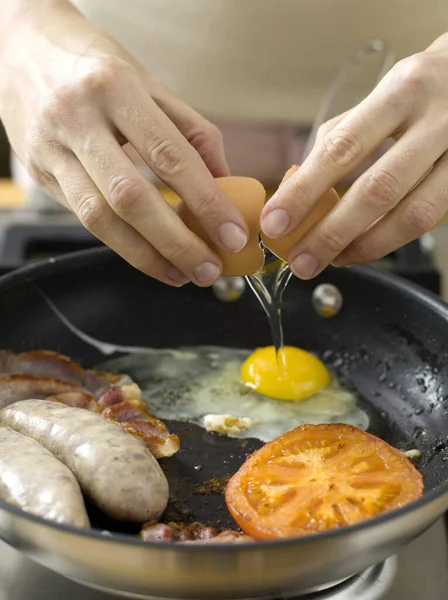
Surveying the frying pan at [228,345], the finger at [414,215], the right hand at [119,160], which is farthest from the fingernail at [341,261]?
the frying pan at [228,345]

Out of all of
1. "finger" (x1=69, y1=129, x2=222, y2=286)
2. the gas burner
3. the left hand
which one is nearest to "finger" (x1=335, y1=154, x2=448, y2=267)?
the left hand

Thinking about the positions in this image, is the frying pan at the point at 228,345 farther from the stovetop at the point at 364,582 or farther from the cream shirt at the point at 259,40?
the cream shirt at the point at 259,40

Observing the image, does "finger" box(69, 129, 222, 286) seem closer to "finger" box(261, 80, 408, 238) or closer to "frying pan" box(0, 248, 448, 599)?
"finger" box(261, 80, 408, 238)

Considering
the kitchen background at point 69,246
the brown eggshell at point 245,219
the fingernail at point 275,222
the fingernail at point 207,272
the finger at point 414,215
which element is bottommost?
the kitchen background at point 69,246

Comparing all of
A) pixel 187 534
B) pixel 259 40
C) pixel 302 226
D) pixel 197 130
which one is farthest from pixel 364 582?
pixel 259 40

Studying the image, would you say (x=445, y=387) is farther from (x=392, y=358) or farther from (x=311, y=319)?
(x=311, y=319)

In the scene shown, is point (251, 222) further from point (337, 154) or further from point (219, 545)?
point (219, 545)
